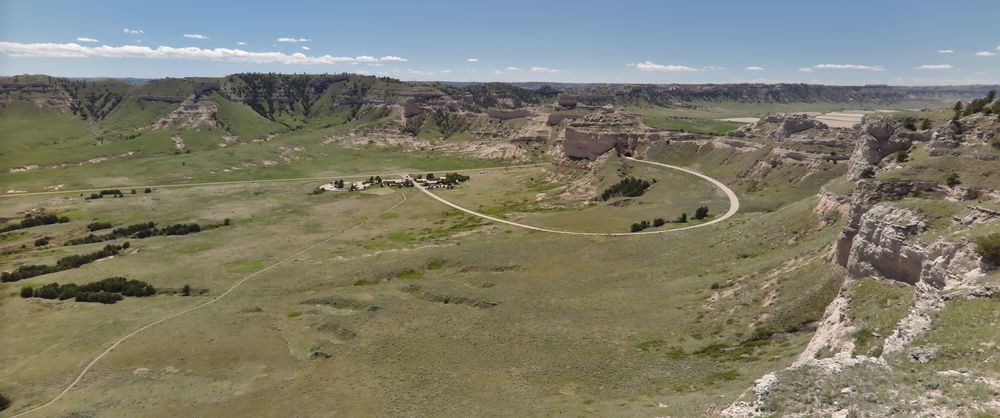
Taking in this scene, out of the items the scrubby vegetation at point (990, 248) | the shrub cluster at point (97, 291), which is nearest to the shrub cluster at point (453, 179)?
the shrub cluster at point (97, 291)

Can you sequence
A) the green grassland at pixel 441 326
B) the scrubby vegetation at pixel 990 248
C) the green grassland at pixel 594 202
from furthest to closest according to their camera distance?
the green grassland at pixel 594 202
the green grassland at pixel 441 326
the scrubby vegetation at pixel 990 248

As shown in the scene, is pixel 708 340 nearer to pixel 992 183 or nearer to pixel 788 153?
pixel 992 183

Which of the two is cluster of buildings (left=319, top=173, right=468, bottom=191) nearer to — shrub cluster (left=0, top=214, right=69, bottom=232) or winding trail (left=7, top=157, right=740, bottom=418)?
winding trail (left=7, top=157, right=740, bottom=418)

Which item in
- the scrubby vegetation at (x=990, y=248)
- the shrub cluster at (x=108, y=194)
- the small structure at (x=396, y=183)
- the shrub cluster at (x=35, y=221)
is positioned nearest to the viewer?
the scrubby vegetation at (x=990, y=248)

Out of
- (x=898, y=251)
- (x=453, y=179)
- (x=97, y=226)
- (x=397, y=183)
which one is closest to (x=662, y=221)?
(x=898, y=251)

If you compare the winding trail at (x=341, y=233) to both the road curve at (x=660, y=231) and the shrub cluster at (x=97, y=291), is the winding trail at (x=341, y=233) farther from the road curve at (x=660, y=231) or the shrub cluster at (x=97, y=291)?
the shrub cluster at (x=97, y=291)

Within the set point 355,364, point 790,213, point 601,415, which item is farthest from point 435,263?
point 790,213
